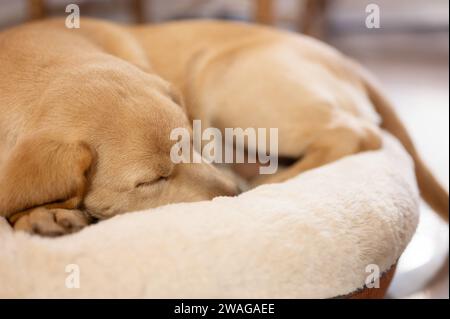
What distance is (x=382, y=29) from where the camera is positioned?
6242 mm

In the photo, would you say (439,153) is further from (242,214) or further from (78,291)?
(78,291)

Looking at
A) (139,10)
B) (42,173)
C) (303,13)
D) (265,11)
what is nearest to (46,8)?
(139,10)

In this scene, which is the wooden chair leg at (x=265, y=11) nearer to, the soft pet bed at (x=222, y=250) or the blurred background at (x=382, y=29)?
Answer: the blurred background at (x=382, y=29)

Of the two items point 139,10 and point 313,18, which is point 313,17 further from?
point 139,10

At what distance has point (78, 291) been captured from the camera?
1.39 metres

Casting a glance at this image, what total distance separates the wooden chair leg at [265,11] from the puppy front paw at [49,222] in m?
2.95

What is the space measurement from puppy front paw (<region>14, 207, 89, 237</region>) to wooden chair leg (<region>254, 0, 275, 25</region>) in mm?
2951

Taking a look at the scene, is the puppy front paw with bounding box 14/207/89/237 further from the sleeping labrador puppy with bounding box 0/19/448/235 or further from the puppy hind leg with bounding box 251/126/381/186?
the puppy hind leg with bounding box 251/126/381/186

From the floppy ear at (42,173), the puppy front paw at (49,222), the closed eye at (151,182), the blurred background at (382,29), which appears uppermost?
the floppy ear at (42,173)

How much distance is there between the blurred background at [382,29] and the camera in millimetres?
3879

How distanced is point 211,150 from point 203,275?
3.14 feet

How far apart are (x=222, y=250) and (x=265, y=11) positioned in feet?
10.0

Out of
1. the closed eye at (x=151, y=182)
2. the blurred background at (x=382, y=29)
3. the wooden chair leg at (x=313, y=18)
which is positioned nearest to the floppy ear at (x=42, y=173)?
the closed eye at (x=151, y=182)

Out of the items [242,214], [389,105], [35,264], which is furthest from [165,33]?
[35,264]
